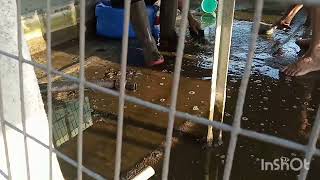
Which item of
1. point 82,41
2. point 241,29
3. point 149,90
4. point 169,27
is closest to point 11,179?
point 82,41

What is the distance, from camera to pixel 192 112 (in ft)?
9.30

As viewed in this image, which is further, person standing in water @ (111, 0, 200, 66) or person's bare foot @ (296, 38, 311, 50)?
person's bare foot @ (296, 38, 311, 50)

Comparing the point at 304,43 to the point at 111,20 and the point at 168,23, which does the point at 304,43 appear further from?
the point at 111,20

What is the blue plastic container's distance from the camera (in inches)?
168

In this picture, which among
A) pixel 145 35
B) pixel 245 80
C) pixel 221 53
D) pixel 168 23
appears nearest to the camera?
pixel 245 80

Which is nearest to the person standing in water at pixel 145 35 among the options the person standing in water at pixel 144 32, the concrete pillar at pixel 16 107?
the person standing in water at pixel 144 32

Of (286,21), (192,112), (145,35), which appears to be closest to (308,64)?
(192,112)

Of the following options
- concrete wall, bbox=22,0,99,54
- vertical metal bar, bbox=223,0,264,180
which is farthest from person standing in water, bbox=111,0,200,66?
vertical metal bar, bbox=223,0,264,180

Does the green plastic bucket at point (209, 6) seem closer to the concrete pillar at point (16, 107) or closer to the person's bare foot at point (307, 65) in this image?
the person's bare foot at point (307, 65)

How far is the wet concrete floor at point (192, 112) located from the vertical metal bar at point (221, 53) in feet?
0.76

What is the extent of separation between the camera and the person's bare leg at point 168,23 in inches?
165

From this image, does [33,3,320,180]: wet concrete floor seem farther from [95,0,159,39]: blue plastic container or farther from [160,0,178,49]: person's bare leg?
[160,0,178,49]: person's bare leg

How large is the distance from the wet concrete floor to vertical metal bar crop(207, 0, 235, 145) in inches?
9.1

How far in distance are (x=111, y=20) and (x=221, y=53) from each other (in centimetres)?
232
